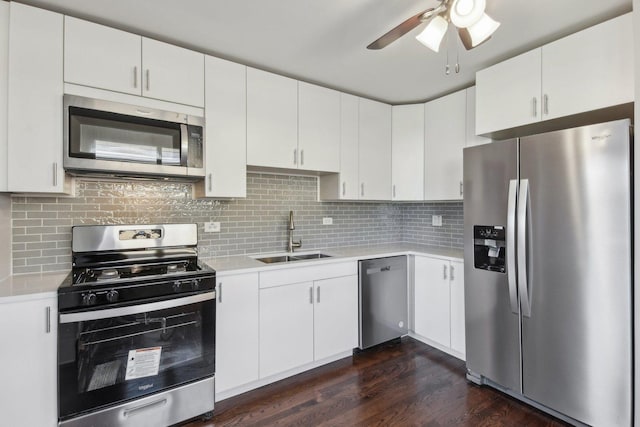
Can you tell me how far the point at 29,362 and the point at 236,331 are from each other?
104cm

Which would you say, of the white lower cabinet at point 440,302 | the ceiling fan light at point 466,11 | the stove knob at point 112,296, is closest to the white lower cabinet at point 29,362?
the stove knob at point 112,296

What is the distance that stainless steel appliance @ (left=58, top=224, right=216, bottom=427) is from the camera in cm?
167

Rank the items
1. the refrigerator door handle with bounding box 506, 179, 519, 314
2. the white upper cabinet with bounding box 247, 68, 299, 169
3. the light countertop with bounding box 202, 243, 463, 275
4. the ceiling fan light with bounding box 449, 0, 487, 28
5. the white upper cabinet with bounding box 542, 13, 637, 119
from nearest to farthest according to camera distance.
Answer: the ceiling fan light with bounding box 449, 0, 487, 28, the white upper cabinet with bounding box 542, 13, 637, 119, the refrigerator door handle with bounding box 506, 179, 519, 314, the light countertop with bounding box 202, 243, 463, 275, the white upper cabinet with bounding box 247, 68, 299, 169

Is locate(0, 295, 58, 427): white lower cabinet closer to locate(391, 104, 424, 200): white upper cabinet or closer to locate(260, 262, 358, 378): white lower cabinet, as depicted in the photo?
locate(260, 262, 358, 378): white lower cabinet

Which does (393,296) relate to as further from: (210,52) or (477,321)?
(210,52)

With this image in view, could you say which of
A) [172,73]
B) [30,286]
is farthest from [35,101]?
[30,286]

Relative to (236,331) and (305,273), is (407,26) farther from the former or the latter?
(236,331)

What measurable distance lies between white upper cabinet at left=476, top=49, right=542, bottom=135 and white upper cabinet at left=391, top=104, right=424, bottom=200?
76cm

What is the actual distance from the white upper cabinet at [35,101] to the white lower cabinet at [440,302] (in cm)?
275

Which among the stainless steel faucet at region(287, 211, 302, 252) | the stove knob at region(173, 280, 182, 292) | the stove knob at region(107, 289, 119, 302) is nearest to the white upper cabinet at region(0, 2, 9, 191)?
the stove knob at region(107, 289, 119, 302)

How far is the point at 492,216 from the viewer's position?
219cm

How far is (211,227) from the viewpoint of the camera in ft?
8.71

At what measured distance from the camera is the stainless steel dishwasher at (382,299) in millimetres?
2816

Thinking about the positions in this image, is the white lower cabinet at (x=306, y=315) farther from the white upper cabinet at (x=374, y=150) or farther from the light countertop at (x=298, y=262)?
the white upper cabinet at (x=374, y=150)
